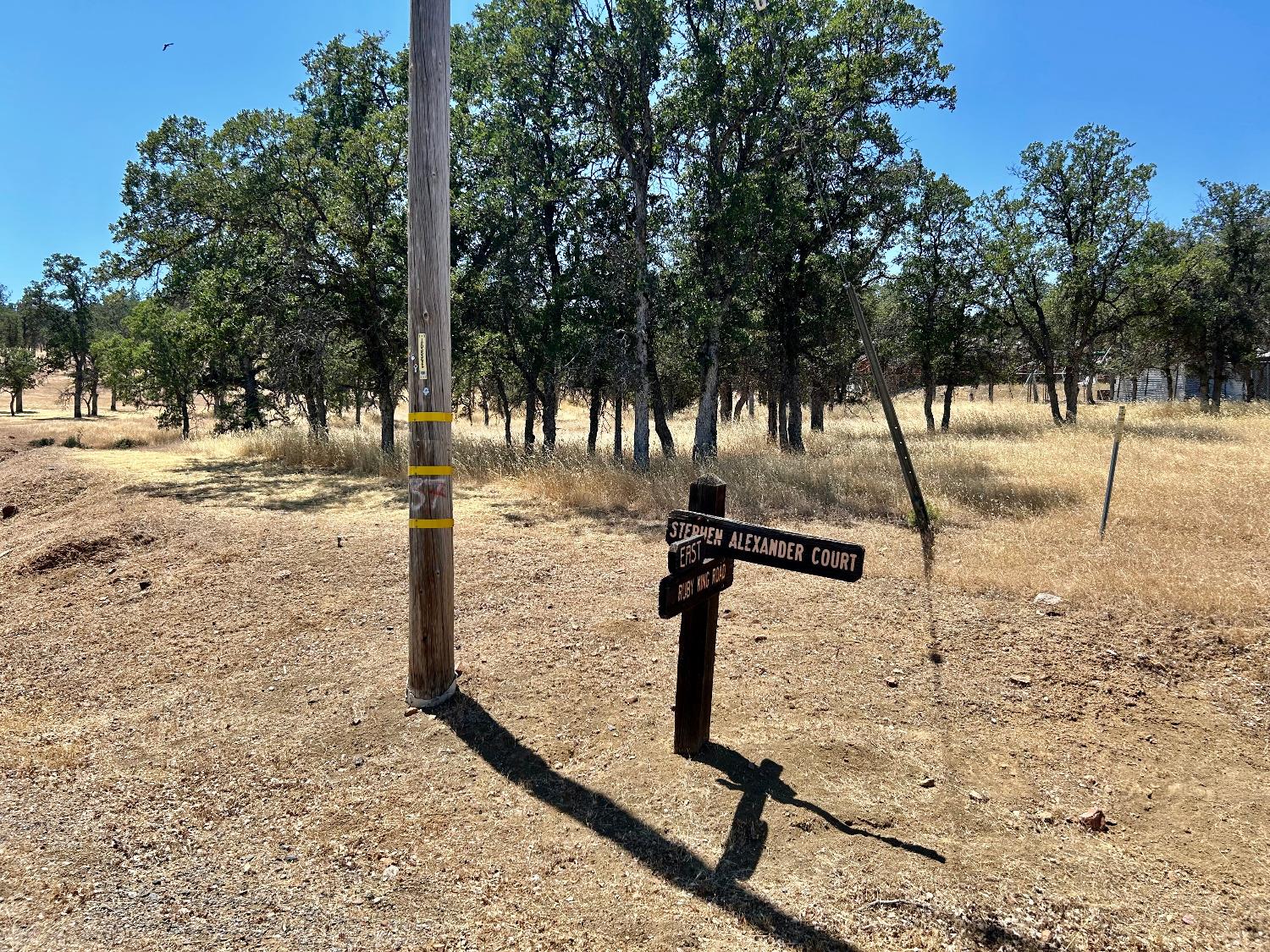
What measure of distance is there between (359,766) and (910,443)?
697 inches

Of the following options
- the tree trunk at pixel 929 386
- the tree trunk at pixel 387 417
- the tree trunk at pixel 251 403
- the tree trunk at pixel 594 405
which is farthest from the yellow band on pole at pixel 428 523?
the tree trunk at pixel 929 386

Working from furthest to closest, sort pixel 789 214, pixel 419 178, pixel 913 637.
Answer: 1. pixel 789 214
2. pixel 913 637
3. pixel 419 178

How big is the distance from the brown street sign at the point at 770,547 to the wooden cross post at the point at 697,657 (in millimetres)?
122

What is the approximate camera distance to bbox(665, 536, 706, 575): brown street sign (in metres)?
3.19

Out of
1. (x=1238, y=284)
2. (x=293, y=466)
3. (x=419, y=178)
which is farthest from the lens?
(x=1238, y=284)

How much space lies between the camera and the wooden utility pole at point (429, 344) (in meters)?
4.11

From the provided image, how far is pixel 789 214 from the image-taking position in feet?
42.0

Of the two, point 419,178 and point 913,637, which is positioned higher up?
point 419,178

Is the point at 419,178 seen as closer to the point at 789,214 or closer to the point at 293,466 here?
the point at 789,214

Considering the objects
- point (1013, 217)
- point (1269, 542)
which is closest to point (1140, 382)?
point (1013, 217)

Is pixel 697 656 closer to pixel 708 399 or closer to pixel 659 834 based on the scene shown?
pixel 659 834

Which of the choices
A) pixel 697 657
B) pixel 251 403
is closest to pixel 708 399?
pixel 697 657

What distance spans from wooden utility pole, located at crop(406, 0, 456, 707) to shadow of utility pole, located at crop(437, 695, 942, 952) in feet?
1.93

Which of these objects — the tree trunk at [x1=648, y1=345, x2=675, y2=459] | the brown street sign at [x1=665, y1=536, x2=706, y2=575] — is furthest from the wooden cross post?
the tree trunk at [x1=648, y1=345, x2=675, y2=459]
